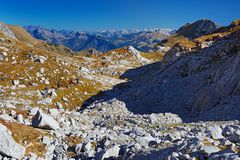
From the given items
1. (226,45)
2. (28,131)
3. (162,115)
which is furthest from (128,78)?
(28,131)

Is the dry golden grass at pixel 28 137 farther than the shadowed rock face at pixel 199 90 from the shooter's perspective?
No

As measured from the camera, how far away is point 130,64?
93.1 meters

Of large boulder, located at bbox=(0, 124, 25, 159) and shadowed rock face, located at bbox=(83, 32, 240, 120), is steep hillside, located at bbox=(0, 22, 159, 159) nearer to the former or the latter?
shadowed rock face, located at bbox=(83, 32, 240, 120)

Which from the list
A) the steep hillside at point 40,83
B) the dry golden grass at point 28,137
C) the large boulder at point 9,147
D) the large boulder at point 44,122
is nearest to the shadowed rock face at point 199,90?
the steep hillside at point 40,83

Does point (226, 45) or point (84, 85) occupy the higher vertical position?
point (226, 45)

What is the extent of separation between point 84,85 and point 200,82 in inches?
825

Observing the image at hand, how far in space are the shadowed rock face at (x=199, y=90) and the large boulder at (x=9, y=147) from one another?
1866cm

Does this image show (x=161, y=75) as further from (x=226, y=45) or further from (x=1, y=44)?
(x=1, y=44)

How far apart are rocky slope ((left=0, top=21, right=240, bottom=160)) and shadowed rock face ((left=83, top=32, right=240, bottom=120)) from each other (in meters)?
0.12

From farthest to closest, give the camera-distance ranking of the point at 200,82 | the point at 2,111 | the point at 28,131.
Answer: the point at 200,82 < the point at 2,111 < the point at 28,131

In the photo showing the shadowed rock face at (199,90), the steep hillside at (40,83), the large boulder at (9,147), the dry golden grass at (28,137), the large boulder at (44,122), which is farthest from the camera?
the steep hillside at (40,83)

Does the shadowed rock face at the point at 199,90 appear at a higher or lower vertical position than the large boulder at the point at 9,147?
higher

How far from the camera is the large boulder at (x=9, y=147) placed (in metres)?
22.0

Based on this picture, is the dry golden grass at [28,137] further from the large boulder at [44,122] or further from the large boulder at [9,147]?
the large boulder at [44,122]
